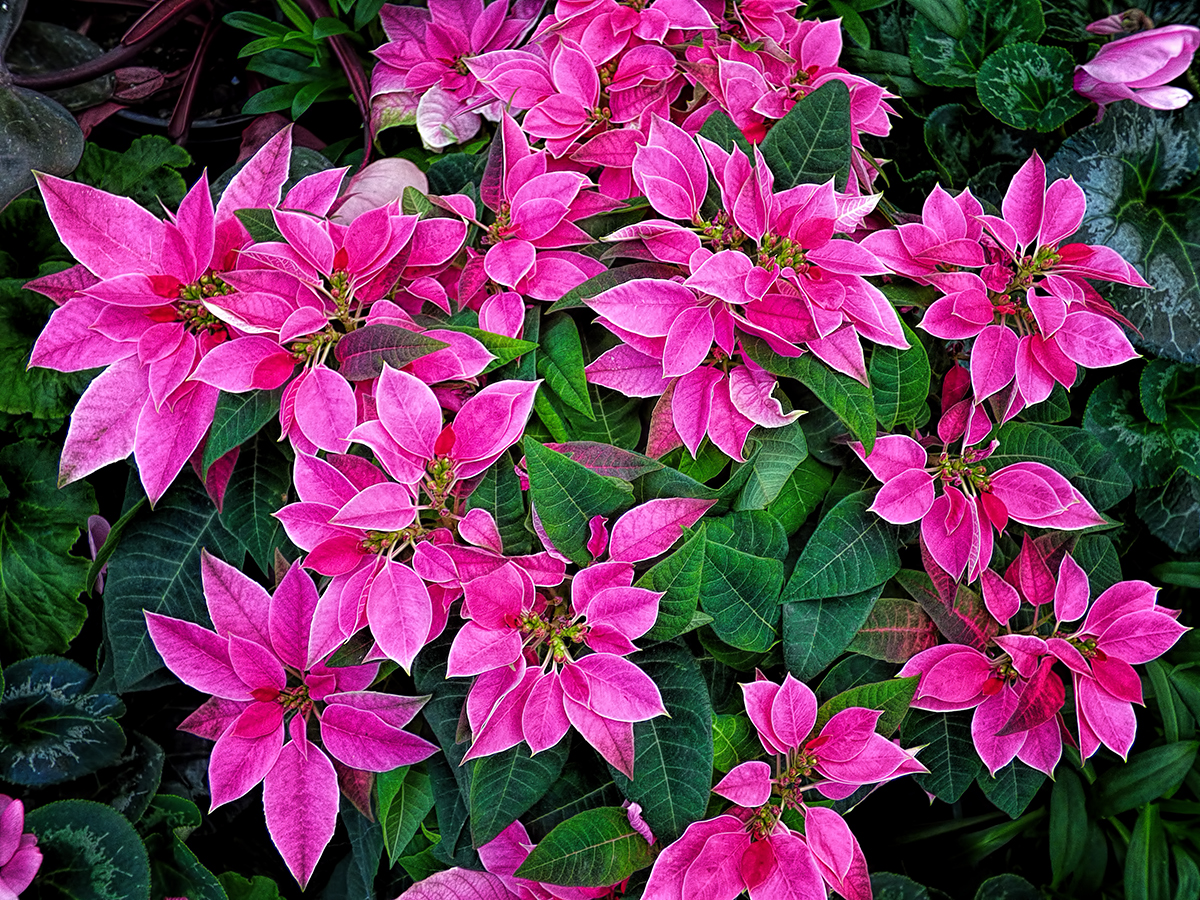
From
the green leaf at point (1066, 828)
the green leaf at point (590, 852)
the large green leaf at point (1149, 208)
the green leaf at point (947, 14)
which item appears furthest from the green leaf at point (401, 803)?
the green leaf at point (947, 14)

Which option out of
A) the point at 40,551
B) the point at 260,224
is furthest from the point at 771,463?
the point at 40,551

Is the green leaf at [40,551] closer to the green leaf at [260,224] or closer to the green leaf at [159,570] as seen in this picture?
the green leaf at [159,570]

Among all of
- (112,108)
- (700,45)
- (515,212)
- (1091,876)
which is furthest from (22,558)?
(1091,876)

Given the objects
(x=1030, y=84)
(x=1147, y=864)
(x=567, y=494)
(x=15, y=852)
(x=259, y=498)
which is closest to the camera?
(x=567, y=494)

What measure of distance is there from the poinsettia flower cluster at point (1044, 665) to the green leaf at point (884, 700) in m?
0.05

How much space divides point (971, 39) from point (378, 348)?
1108 mm

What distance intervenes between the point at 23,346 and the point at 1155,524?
5.09 ft

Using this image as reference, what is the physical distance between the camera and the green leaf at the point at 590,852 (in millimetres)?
737

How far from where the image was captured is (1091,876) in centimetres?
117

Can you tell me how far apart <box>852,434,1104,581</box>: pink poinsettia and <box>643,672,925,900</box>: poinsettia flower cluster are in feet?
0.58

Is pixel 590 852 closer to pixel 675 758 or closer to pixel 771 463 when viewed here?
pixel 675 758

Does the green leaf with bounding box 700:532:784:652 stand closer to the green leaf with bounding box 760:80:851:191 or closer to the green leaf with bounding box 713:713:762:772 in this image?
the green leaf with bounding box 713:713:762:772

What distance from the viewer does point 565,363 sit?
0.82m

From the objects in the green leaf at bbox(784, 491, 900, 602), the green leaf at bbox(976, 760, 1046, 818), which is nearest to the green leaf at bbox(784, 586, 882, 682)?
the green leaf at bbox(784, 491, 900, 602)
